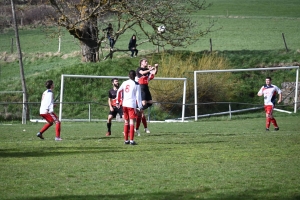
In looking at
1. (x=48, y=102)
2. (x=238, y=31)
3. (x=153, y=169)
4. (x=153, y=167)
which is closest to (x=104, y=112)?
(x=48, y=102)

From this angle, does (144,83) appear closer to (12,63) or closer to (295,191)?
(295,191)

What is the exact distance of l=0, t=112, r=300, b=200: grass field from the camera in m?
10.3

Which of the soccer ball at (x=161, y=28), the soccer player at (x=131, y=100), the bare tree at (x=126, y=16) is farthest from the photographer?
the soccer ball at (x=161, y=28)

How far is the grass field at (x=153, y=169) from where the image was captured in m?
10.3

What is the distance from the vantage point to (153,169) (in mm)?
12797

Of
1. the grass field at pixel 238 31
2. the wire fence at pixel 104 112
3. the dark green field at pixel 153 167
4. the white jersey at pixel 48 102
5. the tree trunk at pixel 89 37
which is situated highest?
the grass field at pixel 238 31

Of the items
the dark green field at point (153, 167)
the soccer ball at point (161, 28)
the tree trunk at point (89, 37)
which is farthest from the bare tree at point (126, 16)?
the dark green field at point (153, 167)

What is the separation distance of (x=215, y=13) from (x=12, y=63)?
1024 inches

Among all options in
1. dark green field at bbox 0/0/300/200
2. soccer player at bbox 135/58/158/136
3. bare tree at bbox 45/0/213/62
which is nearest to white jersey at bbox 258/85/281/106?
dark green field at bbox 0/0/300/200

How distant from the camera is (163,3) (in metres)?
39.4

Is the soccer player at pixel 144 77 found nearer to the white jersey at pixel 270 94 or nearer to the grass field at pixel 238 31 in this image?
the white jersey at pixel 270 94

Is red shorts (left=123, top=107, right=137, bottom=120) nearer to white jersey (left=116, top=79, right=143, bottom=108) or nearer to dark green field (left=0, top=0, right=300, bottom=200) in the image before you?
white jersey (left=116, top=79, right=143, bottom=108)

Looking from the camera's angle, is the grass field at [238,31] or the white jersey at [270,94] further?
the grass field at [238,31]

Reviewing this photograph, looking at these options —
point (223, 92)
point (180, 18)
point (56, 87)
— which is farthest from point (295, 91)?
point (56, 87)
